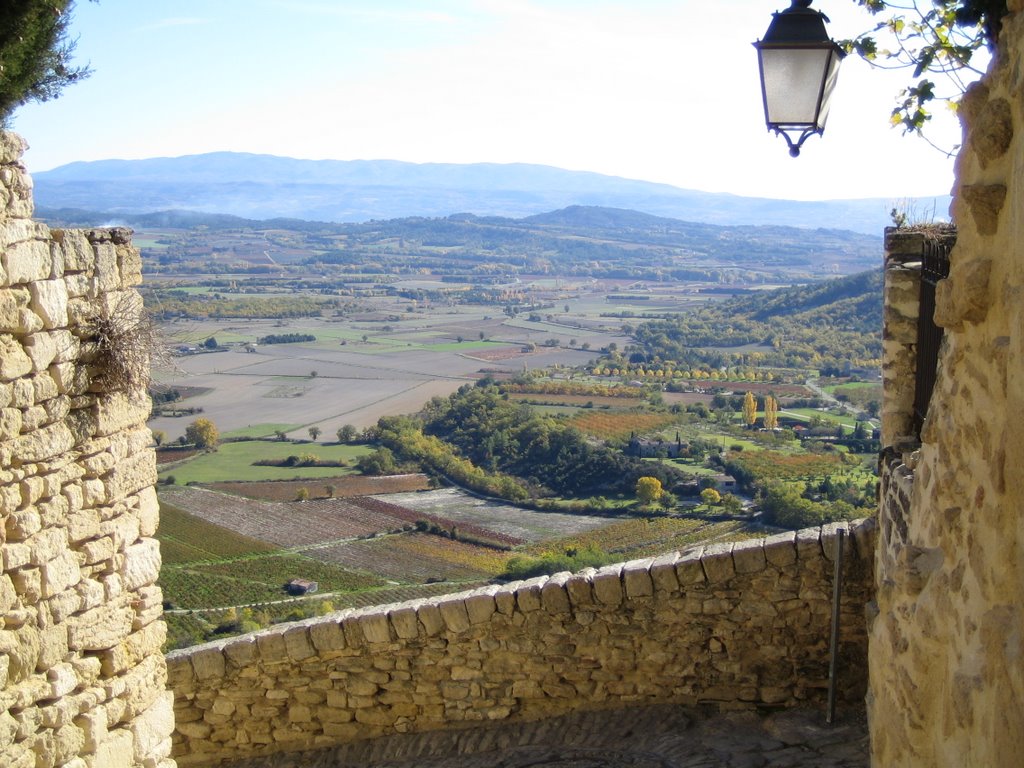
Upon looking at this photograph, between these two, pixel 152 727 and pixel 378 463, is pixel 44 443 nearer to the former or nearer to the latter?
pixel 152 727

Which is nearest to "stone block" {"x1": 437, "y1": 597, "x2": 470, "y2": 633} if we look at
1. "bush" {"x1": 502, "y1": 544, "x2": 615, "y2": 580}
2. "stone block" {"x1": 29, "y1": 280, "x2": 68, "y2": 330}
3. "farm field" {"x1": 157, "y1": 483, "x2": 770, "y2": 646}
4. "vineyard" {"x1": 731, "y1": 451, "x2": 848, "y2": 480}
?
"stone block" {"x1": 29, "y1": 280, "x2": 68, "y2": 330}

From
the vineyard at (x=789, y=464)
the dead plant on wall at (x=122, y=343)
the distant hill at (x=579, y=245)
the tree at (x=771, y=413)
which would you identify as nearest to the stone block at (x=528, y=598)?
the dead plant on wall at (x=122, y=343)

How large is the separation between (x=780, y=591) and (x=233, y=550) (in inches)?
686

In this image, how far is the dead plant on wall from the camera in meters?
3.94

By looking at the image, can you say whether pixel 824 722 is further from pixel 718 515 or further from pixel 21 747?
pixel 718 515

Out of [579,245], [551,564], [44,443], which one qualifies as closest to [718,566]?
[44,443]

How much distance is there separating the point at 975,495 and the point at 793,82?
84.6 inches

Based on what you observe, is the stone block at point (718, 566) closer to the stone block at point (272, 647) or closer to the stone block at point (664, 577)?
the stone block at point (664, 577)

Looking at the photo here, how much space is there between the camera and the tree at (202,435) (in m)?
32.2

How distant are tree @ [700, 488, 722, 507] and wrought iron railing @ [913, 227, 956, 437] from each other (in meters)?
12.2

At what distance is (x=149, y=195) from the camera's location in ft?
468

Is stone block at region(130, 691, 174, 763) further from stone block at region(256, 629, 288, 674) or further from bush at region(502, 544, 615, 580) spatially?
bush at region(502, 544, 615, 580)

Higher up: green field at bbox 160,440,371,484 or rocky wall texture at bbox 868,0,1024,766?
rocky wall texture at bbox 868,0,1024,766

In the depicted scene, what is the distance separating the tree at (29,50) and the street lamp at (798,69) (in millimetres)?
2641
